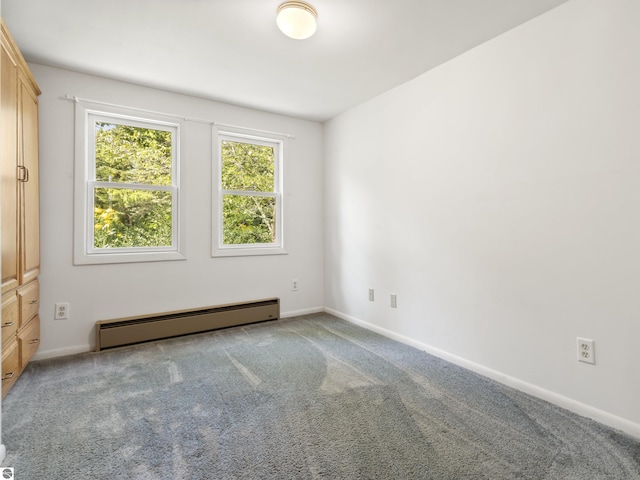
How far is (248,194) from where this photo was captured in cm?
382

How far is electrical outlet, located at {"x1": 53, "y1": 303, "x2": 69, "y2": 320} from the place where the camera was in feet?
9.20

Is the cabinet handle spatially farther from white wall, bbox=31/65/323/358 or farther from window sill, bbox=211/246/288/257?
window sill, bbox=211/246/288/257

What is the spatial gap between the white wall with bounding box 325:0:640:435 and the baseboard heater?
1405mm

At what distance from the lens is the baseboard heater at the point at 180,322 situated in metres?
2.96

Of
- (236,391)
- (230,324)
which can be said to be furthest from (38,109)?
(236,391)

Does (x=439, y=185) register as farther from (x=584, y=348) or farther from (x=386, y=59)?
(x=584, y=348)

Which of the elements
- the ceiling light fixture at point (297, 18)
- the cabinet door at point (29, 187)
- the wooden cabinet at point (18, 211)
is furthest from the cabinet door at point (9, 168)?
the ceiling light fixture at point (297, 18)

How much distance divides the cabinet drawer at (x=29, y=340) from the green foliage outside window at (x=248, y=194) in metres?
1.72

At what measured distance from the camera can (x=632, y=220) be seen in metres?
1.72

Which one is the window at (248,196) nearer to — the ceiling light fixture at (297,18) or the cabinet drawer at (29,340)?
the cabinet drawer at (29,340)

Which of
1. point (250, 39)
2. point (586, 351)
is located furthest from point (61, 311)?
point (586, 351)

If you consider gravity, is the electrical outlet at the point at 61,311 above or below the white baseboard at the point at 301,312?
above

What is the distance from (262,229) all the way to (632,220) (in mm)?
3194

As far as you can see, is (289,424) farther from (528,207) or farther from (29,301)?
(29,301)
